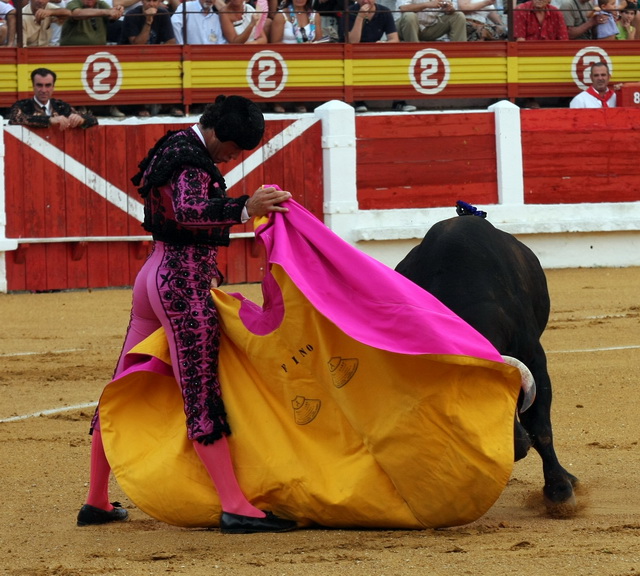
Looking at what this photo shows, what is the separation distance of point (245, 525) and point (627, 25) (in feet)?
30.5

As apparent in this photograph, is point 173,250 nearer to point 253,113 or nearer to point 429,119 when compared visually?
point 253,113

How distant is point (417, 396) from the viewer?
9.32 feet

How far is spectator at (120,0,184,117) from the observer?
31.9 feet

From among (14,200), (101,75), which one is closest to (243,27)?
(101,75)

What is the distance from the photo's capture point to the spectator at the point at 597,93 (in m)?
9.97

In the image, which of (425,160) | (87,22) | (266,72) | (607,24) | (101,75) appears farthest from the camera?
(607,24)

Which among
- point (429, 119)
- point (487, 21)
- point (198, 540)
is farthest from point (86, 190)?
point (198, 540)

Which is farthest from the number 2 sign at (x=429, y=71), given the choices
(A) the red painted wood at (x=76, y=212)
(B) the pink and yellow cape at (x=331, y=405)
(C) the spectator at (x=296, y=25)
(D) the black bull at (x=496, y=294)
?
(B) the pink and yellow cape at (x=331, y=405)

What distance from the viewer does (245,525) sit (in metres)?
2.89

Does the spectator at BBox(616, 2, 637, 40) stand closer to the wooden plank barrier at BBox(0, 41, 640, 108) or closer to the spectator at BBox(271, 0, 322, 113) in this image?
the wooden plank barrier at BBox(0, 41, 640, 108)

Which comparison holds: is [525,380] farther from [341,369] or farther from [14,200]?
[14,200]

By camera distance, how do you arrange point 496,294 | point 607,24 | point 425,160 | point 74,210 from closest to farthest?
1. point 496,294
2. point 74,210
3. point 425,160
4. point 607,24

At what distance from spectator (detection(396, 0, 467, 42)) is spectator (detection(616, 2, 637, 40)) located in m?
1.55

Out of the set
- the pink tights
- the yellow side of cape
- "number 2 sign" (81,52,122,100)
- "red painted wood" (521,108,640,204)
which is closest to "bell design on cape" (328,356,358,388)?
the yellow side of cape
